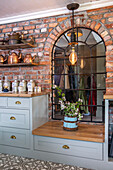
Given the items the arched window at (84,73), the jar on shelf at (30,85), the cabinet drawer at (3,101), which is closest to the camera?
the cabinet drawer at (3,101)

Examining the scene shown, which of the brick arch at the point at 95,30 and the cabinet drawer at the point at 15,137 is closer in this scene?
the cabinet drawer at the point at 15,137

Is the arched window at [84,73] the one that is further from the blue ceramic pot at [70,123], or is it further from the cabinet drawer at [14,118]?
the cabinet drawer at [14,118]

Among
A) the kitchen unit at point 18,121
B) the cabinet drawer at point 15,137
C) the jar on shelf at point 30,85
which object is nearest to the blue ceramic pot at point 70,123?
the kitchen unit at point 18,121

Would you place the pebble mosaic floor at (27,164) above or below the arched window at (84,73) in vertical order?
below

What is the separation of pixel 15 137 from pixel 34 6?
84.7 inches

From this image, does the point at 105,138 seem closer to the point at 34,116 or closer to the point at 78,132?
the point at 78,132

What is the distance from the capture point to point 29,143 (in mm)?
2291

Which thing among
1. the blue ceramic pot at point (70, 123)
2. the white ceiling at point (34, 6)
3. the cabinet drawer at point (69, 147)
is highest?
the white ceiling at point (34, 6)

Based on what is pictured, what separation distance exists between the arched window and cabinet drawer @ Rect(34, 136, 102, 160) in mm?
761

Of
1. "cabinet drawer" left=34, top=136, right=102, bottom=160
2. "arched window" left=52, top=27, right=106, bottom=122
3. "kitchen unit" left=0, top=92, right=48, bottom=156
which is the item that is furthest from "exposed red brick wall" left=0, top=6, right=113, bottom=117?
"cabinet drawer" left=34, top=136, right=102, bottom=160

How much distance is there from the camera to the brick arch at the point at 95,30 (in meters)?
2.49

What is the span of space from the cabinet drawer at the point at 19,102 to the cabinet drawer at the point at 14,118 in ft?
0.25

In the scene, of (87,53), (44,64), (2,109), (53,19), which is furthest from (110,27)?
(2,109)

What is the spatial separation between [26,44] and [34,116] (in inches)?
50.3
